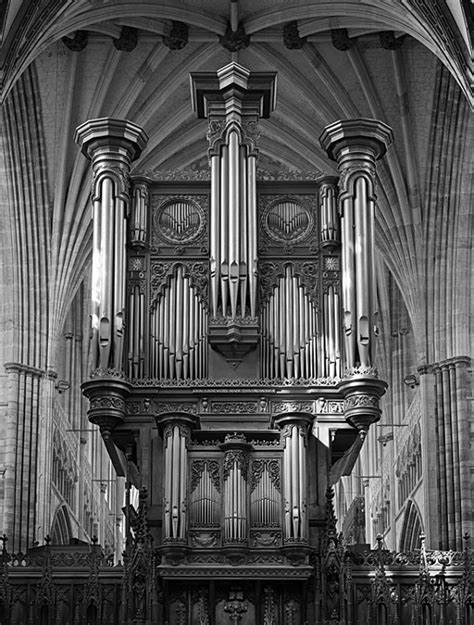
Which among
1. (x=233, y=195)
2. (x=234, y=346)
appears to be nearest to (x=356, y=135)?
(x=233, y=195)

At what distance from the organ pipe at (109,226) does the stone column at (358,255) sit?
3243 mm

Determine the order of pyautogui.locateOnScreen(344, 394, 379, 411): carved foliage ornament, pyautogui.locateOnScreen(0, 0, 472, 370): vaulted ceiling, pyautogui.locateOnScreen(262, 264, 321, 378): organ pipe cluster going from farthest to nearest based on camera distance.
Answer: pyautogui.locateOnScreen(0, 0, 472, 370): vaulted ceiling, pyautogui.locateOnScreen(262, 264, 321, 378): organ pipe cluster, pyautogui.locateOnScreen(344, 394, 379, 411): carved foliage ornament

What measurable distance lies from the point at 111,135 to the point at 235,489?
20.6 ft

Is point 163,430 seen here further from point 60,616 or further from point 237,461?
point 60,616

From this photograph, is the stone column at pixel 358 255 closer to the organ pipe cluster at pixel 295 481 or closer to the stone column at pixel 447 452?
the organ pipe cluster at pixel 295 481

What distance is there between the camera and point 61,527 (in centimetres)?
4319

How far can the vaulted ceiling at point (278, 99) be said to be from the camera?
3781 centimetres

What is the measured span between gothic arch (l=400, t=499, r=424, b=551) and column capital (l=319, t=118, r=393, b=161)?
1705 centimetres

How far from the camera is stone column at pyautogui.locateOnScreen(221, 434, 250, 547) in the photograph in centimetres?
2378

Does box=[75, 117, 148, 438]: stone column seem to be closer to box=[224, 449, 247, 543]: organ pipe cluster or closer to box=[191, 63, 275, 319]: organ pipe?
box=[191, 63, 275, 319]: organ pipe

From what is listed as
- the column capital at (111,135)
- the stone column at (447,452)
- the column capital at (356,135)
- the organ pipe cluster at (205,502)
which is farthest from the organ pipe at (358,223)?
the stone column at (447,452)

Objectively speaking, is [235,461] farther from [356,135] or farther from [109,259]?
[356,135]

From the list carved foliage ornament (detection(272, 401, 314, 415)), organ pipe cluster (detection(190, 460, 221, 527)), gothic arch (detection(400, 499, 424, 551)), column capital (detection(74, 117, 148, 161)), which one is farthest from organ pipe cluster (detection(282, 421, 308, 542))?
Answer: gothic arch (detection(400, 499, 424, 551))

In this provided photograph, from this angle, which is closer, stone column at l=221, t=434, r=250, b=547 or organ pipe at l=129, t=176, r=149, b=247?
stone column at l=221, t=434, r=250, b=547
